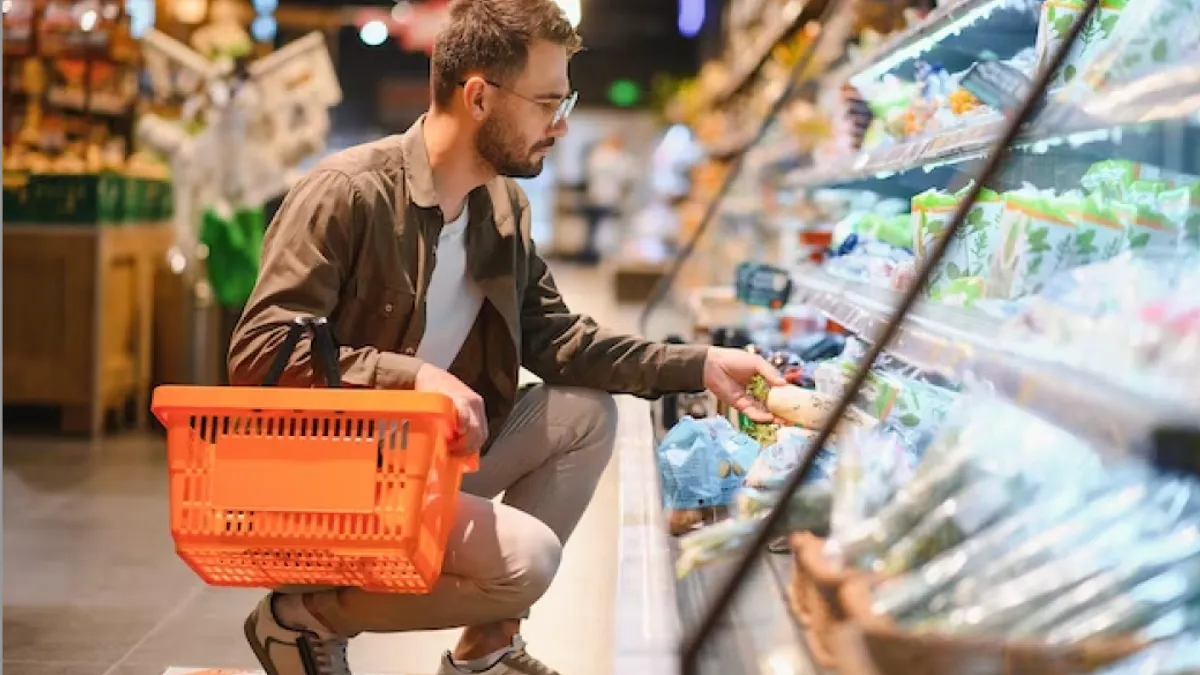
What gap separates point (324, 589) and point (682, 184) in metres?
13.1

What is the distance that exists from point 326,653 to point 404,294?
0.62m

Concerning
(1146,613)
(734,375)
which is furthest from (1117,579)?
(734,375)

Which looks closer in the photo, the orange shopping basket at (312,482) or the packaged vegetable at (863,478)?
the packaged vegetable at (863,478)

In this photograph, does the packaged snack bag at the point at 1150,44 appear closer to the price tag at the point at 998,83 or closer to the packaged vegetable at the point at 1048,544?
the price tag at the point at 998,83

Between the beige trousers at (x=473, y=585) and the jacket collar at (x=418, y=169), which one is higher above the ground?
the jacket collar at (x=418, y=169)

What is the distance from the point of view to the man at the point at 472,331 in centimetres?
247

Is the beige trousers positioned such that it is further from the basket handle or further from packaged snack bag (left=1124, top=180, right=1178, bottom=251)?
packaged snack bag (left=1124, top=180, right=1178, bottom=251)

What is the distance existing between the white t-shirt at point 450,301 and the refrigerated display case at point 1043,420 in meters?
0.58

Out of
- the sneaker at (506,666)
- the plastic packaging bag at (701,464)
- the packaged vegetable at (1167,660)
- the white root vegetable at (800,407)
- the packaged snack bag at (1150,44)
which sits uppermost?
the packaged snack bag at (1150,44)

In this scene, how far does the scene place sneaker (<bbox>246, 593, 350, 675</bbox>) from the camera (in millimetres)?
2535

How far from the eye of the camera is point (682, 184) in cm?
1534

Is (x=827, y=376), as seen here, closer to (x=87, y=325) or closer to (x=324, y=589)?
(x=324, y=589)

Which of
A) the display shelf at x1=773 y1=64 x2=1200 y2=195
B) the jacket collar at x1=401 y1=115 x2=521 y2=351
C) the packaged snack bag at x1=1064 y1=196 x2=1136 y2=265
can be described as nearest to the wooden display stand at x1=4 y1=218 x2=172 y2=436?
the display shelf at x1=773 y1=64 x2=1200 y2=195

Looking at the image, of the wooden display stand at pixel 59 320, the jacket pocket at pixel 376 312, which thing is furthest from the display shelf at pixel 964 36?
the wooden display stand at pixel 59 320
